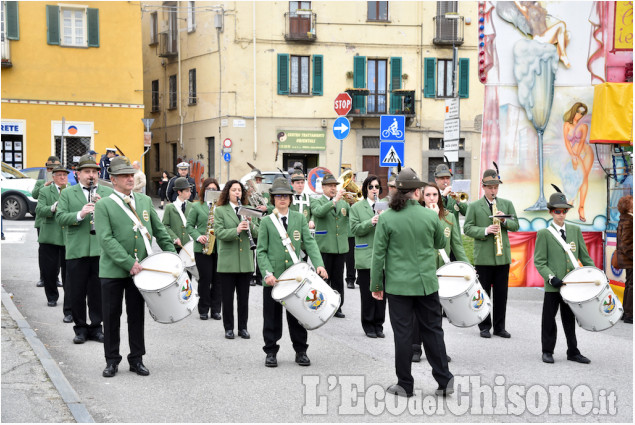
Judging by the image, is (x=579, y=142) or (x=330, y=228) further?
(x=579, y=142)

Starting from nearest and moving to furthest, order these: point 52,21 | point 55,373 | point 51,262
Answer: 1. point 55,373
2. point 51,262
3. point 52,21

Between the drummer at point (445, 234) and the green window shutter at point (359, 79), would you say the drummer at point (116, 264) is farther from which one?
the green window shutter at point (359, 79)

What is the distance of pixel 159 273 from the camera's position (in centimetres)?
754

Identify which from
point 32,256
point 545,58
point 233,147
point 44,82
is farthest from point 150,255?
point 233,147

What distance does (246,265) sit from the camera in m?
9.66

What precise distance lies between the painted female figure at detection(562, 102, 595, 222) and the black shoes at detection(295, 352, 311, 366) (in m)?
6.78

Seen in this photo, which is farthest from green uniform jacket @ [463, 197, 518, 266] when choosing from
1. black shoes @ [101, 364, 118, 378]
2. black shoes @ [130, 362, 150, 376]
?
black shoes @ [101, 364, 118, 378]

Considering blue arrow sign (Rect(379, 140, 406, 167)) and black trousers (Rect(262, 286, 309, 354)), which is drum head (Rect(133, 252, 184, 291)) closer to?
black trousers (Rect(262, 286, 309, 354))

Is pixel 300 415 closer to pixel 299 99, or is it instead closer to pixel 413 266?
pixel 413 266

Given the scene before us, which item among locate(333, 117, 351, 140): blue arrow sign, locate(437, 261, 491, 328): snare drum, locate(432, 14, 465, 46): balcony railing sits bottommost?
locate(437, 261, 491, 328): snare drum

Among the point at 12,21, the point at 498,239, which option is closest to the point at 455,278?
the point at 498,239

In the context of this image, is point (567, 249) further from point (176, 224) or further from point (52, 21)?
point (52, 21)

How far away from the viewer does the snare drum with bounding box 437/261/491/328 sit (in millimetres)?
7992

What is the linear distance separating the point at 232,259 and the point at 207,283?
1544mm
